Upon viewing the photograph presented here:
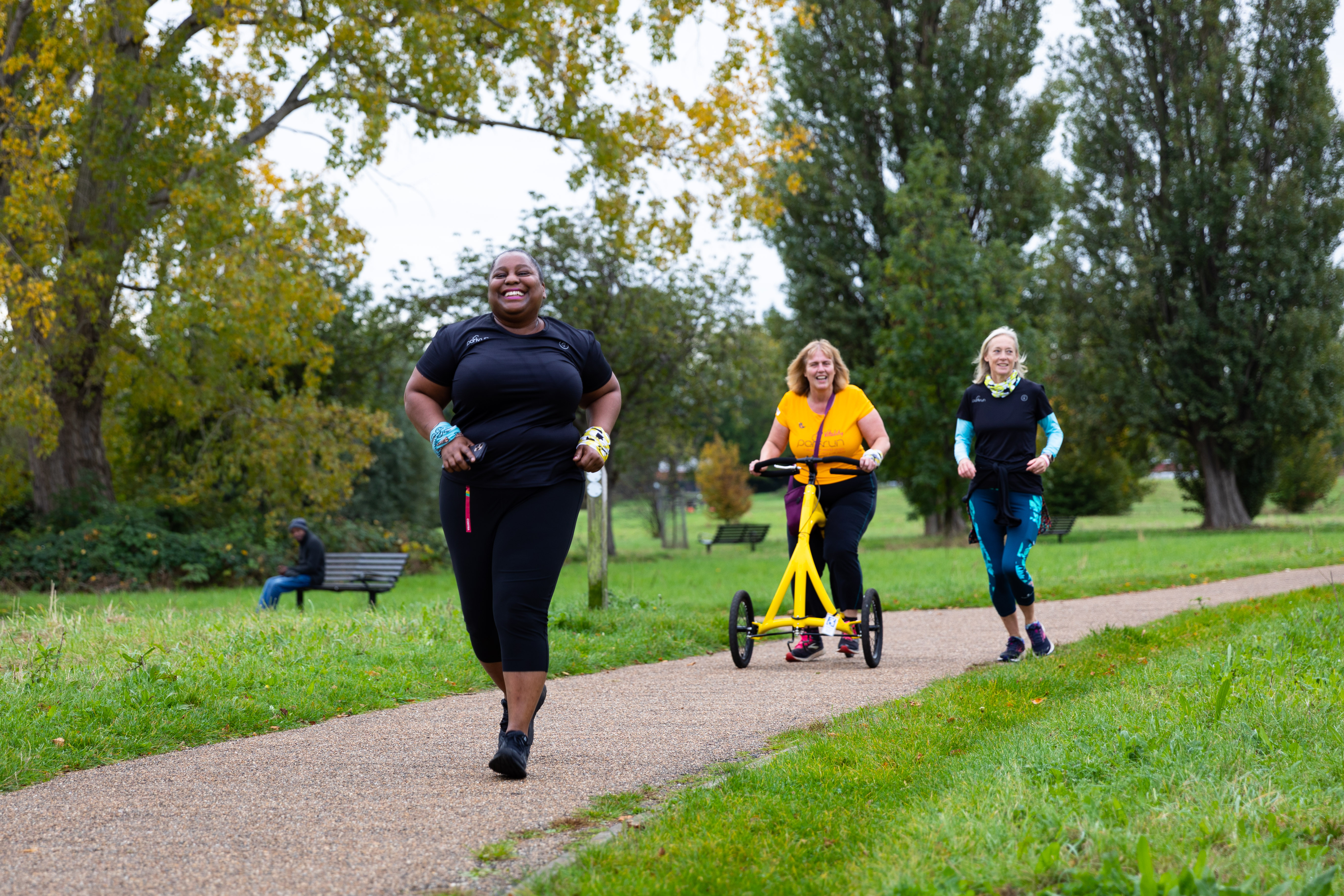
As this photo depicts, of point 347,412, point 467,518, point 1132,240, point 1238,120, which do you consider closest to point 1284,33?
point 1238,120

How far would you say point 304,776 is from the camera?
15.1 ft

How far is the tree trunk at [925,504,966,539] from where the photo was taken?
31797 mm

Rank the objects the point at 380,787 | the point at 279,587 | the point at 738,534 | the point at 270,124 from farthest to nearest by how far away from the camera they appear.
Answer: the point at 738,534 < the point at 270,124 < the point at 279,587 < the point at 380,787

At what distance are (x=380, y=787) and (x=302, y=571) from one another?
10.6 metres

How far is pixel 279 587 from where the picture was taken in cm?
1432

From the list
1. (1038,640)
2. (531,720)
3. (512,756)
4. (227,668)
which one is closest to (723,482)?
(1038,640)

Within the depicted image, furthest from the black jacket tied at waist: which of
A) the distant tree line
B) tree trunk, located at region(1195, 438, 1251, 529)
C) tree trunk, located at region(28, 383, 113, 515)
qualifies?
tree trunk, located at region(1195, 438, 1251, 529)

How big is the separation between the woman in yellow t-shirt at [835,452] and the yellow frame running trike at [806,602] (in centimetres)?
5

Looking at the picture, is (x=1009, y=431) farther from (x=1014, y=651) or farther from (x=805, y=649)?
(x=805, y=649)

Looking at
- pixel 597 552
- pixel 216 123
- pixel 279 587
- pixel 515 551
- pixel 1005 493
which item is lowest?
pixel 279 587

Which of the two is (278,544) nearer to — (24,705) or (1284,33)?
(24,705)

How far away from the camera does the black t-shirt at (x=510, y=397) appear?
15.3 ft

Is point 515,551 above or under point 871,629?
above

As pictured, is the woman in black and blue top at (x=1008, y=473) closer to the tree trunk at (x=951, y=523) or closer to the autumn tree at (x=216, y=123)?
the autumn tree at (x=216, y=123)
